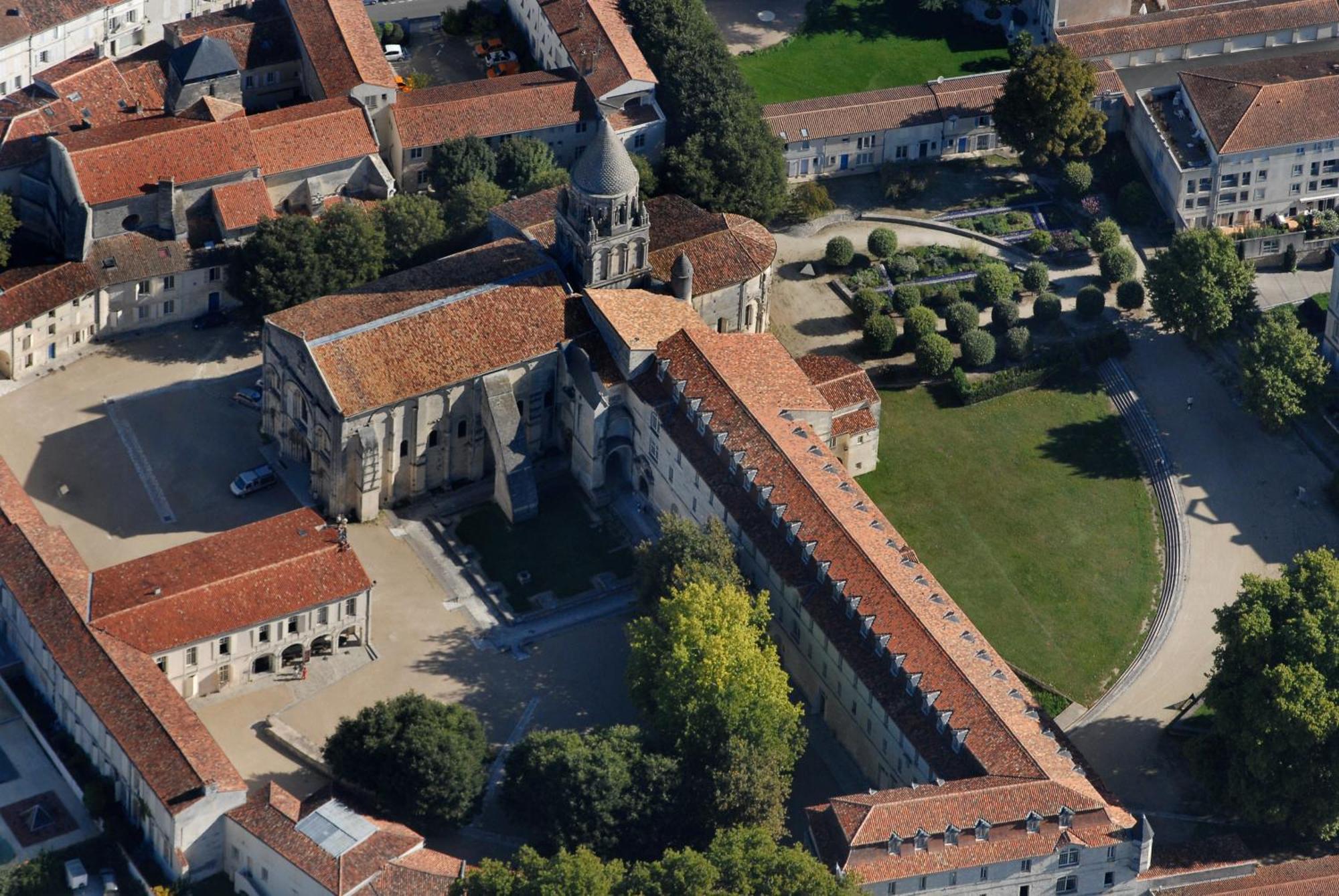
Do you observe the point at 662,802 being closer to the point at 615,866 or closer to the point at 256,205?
the point at 615,866

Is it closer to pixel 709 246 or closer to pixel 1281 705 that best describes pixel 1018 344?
pixel 709 246

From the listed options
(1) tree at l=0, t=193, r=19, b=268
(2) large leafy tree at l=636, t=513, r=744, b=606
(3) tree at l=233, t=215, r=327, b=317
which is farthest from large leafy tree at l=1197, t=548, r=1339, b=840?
(1) tree at l=0, t=193, r=19, b=268

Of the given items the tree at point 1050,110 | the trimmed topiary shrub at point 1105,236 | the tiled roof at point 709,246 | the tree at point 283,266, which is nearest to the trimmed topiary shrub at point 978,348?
the tiled roof at point 709,246

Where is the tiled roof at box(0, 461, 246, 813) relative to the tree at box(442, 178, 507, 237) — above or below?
below

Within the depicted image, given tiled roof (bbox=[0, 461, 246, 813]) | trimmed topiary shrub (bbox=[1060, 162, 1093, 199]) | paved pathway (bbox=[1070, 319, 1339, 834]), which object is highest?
trimmed topiary shrub (bbox=[1060, 162, 1093, 199])

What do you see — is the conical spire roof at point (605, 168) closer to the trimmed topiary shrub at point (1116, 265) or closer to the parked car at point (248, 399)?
the parked car at point (248, 399)

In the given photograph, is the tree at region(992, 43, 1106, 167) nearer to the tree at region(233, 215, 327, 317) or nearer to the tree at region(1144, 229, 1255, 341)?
the tree at region(1144, 229, 1255, 341)
